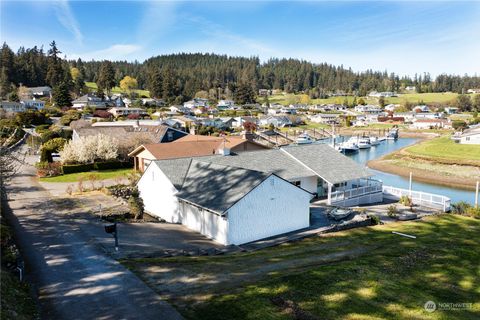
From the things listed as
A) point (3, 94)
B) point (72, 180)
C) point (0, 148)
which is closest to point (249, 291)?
point (0, 148)

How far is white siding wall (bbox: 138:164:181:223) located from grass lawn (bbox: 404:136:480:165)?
178 ft

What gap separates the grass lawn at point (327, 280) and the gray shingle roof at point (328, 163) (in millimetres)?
10148

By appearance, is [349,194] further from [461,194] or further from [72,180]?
[72,180]

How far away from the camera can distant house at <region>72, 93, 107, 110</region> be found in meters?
114

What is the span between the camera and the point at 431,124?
13200 centimetres

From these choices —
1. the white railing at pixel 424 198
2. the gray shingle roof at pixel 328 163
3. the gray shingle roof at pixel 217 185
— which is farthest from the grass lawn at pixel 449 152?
the gray shingle roof at pixel 217 185

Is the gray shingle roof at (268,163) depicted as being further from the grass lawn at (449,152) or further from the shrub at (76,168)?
the grass lawn at (449,152)

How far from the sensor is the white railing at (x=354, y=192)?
32094mm

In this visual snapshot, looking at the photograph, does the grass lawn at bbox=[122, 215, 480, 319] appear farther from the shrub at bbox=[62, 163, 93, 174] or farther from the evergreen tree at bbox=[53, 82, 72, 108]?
the evergreen tree at bbox=[53, 82, 72, 108]

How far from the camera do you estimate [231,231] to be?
22.3 m

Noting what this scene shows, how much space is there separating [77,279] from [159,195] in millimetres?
14369

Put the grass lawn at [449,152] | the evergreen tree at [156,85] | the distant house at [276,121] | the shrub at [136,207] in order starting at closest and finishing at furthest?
the shrub at [136,207] → the grass lawn at [449,152] → the distant house at [276,121] → the evergreen tree at [156,85]

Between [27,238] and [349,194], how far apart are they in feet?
78.0

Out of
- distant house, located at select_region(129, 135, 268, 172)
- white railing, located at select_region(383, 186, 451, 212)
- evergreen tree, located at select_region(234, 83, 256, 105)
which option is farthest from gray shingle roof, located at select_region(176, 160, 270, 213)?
evergreen tree, located at select_region(234, 83, 256, 105)
